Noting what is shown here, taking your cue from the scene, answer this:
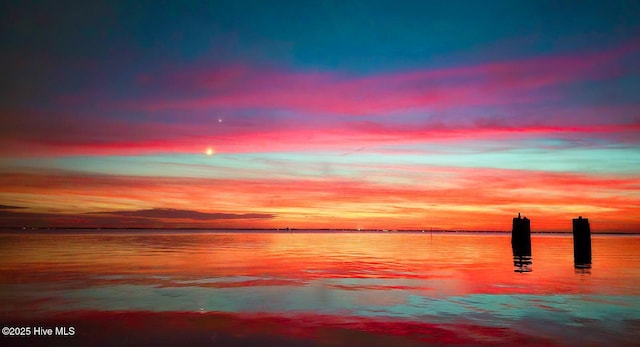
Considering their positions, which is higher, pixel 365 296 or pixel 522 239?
pixel 522 239

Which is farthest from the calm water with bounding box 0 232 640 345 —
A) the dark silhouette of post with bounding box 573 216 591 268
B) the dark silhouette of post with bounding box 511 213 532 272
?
the dark silhouette of post with bounding box 511 213 532 272

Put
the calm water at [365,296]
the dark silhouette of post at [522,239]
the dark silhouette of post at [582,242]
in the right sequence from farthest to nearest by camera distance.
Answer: the dark silhouette of post at [522,239], the dark silhouette of post at [582,242], the calm water at [365,296]

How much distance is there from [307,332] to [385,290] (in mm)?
8305

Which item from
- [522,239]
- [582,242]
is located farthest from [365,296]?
[522,239]

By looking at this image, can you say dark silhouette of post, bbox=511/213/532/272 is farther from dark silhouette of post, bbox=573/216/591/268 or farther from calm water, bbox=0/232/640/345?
calm water, bbox=0/232/640/345

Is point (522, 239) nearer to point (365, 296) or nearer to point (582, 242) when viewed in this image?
point (582, 242)

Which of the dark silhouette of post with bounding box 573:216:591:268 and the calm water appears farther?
the dark silhouette of post with bounding box 573:216:591:268

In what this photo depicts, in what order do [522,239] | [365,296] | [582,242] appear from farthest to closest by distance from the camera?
[522,239]
[582,242]
[365,296]

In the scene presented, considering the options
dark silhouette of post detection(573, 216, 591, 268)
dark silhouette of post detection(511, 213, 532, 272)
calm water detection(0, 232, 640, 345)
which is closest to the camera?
calm water detection(0, 232, 640, 345)

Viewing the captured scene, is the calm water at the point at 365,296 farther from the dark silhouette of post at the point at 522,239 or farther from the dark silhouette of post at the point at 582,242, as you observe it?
the dark silhouette of post at the point at 522,239

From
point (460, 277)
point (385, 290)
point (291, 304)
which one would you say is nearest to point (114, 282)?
point (291, 304)

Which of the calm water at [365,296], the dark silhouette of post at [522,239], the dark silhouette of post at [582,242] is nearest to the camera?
the calm water at [365,296]

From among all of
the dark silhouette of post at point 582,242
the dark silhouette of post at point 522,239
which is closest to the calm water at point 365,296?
the dark silhouette of post at point 582,242

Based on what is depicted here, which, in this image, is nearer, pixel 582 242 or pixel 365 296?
pixel 365 296
